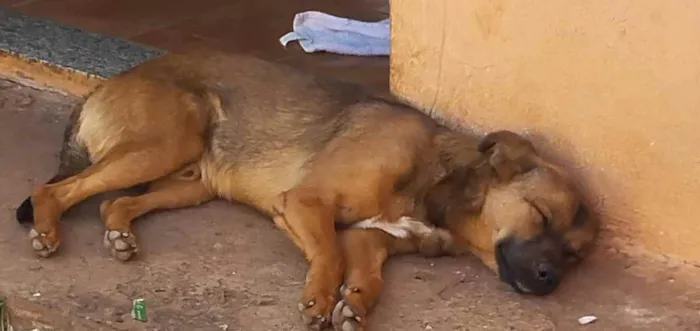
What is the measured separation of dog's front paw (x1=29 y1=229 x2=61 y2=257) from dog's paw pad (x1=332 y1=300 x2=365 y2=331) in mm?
1033

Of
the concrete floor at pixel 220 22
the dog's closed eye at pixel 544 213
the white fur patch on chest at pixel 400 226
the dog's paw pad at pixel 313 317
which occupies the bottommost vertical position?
the dog's paw pad at pixel 313 317

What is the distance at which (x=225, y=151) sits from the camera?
4.33 m

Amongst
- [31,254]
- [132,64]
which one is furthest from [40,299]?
[132,64]

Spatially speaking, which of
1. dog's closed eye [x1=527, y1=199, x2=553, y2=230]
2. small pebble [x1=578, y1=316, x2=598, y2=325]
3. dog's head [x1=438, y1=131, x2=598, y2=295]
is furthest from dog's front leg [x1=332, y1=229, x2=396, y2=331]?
small pebble [x1=578, y1=316, x2=598, y2=325]

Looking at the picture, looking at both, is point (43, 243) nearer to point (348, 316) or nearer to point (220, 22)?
point (348, 316)

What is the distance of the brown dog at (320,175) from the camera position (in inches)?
149

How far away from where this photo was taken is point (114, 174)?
4133 mm

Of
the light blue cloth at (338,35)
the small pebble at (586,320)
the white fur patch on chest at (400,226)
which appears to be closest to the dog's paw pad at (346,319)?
the white fur patch on chest at (400,226)

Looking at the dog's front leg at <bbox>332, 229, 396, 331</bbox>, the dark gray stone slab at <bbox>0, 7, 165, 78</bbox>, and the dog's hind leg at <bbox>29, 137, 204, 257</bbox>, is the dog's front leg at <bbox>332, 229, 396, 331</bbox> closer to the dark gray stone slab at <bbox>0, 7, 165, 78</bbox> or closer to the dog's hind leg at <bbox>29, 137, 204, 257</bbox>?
the dog's hind leg at <bbox>29, 137, 204, 257</bbox>

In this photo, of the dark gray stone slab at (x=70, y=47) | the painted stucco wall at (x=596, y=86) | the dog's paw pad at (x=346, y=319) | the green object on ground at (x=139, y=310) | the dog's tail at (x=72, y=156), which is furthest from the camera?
the dark gray stone slab at (x=70, y=47)

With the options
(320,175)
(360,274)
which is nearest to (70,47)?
(320,175)

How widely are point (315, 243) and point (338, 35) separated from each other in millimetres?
2461

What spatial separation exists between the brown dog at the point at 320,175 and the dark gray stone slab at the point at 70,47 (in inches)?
36.7

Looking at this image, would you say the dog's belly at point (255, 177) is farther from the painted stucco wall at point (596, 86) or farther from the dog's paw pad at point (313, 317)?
the dog's paw pad at point (313, 317)
